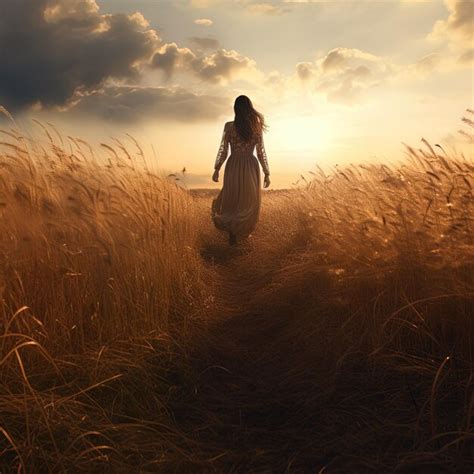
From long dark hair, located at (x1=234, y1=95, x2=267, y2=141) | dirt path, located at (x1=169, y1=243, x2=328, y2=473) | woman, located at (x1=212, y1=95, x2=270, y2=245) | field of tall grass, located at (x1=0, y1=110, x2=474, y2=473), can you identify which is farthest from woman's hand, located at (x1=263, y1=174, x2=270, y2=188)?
dirt path, located at (x1=169, y1=243, x2=328, y2=473)

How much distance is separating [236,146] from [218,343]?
4.00 m

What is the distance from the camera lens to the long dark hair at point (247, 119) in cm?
614

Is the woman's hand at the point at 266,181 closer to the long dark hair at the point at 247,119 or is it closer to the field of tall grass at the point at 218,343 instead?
the long dark hair at the point at 247,119

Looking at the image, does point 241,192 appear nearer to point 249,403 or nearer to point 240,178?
point 240,178

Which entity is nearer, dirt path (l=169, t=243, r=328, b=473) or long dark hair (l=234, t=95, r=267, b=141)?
dirt path (l=169, t=243, r=328, b=473)

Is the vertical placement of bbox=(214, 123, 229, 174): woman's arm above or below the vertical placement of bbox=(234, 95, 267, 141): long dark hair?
below

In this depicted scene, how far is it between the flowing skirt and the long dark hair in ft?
1.07

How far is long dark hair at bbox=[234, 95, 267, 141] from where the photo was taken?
6145 millimetres

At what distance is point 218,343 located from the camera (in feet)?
9.39

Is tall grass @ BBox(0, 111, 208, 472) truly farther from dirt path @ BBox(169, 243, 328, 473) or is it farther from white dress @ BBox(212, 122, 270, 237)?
white dress @ BBox(212, 122, 270, 237)

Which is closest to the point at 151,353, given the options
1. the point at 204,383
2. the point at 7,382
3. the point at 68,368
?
the point at 204,383

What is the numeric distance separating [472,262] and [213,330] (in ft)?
5.03

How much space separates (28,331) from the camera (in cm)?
212

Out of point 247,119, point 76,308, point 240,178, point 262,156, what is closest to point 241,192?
point 240,178
